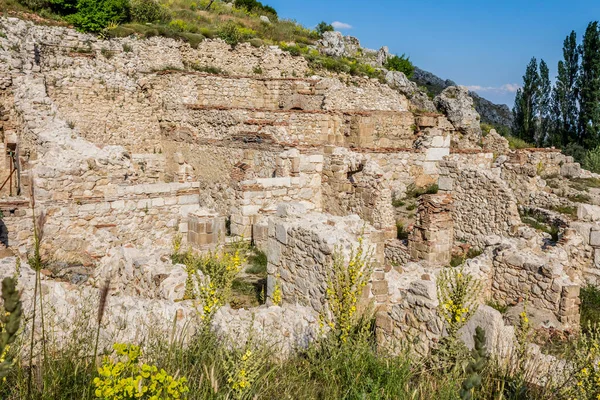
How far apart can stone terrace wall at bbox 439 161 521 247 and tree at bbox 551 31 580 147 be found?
76.3 ft

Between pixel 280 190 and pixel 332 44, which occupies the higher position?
pixel 332 44

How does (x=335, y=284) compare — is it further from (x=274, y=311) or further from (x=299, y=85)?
(x=299, y=85)

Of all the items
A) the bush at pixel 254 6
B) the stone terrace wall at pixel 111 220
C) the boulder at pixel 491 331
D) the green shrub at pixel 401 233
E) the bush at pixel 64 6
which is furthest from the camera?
the bush at pixel 254 6

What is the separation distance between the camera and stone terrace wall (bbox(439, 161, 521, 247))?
12367 mm

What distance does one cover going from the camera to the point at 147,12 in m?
23.6

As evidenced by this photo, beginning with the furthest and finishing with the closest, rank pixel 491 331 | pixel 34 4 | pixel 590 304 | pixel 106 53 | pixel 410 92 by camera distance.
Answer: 1. pixel 410 92
2. pixel 34 4
3. pixel 106 53
4. pixel 590 304
5. pixel 491 331

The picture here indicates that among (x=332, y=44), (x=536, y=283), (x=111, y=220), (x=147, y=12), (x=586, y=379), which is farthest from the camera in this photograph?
(x=332, y=44)

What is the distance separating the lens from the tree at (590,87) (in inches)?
1219

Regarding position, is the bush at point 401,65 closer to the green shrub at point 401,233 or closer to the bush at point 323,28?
the bush at point 323,28

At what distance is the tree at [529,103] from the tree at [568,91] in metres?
1.92

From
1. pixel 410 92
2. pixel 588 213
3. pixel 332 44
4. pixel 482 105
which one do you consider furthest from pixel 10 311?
pixel 482 105

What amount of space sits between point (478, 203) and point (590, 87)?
23.9 meters

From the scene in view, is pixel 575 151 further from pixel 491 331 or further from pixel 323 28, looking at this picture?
pixel 491 331

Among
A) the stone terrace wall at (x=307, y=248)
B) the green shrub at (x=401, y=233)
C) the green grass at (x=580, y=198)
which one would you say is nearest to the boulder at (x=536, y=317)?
the stone terrace wall at (x=307, y=248)
